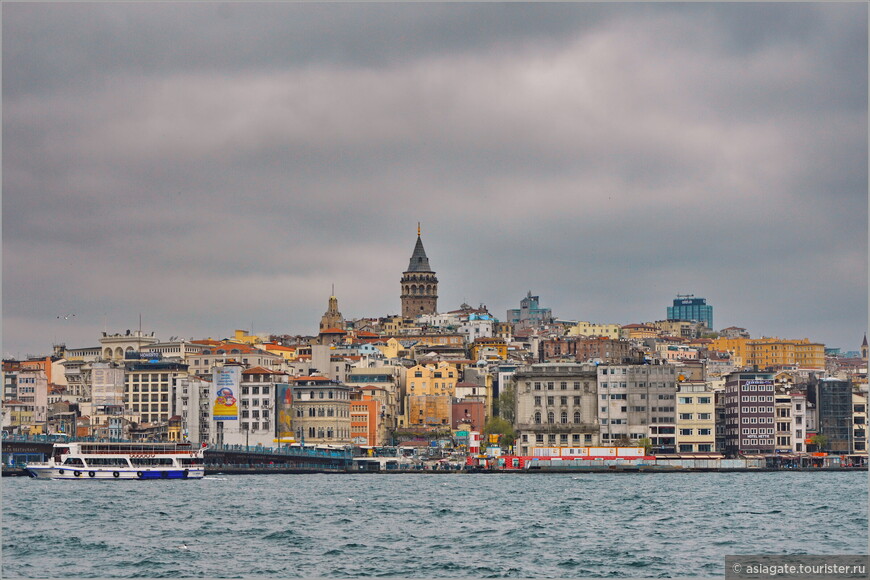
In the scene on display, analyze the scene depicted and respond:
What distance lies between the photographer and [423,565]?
42.4 meters

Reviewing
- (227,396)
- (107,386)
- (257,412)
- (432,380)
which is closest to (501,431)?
(257,412)

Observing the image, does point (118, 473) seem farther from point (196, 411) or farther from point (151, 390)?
point (151, 390)

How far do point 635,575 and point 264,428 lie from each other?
3724 inches

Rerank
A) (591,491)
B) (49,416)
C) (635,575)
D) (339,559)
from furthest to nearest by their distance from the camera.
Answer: (49,416)
(591,491)
(339,559)
(635,575)

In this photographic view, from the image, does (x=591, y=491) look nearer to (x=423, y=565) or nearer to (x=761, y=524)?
(x=761, y=524)

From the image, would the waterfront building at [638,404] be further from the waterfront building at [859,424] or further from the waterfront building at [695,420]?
the waterfront building at [859,424]

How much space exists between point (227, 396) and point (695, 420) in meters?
40.1

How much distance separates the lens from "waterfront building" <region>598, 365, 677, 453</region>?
400ft

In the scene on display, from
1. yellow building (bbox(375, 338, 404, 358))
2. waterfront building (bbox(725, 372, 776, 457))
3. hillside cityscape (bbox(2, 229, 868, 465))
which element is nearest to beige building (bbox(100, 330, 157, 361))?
hillside cityscape (bbox(2, 229, 868, 465))

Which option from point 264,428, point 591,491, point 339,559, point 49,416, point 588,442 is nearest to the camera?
point 339,559

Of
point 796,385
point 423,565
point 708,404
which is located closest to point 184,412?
point 708,404

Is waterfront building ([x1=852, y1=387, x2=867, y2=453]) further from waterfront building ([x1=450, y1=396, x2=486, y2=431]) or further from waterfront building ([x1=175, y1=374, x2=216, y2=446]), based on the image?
waterfront building ([x1=175, y1=374, x2=216, y2=446])

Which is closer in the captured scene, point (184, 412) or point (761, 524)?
point (761, 524)

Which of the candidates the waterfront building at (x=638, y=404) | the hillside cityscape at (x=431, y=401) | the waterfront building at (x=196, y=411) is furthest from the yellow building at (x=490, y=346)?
the waterfront building at (x=638, y=404)
